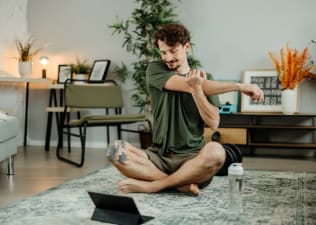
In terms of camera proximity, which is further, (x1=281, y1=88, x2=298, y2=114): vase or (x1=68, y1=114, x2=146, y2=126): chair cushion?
(x1=281, y1=88, x2=298, y2=114): vase

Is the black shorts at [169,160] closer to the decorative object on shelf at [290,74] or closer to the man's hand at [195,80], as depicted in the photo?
the man's hand at [195,80]

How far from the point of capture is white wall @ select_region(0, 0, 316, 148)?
193 inches

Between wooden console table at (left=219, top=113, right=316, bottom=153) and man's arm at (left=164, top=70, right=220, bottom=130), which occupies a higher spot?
man's arm at (left=164, top=70, right=220, bottom=130)

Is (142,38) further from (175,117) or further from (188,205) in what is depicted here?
(188,205)

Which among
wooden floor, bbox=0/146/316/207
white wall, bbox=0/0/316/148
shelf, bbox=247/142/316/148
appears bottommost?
wooden floor, bbox=0/146/316/207

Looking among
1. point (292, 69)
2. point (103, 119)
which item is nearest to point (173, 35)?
point (103, 119)

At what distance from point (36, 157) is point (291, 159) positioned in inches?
101

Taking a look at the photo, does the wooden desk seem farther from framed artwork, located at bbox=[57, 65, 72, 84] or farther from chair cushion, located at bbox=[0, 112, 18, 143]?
chair cushion, located at bbox=[0, 112, 18, 143]

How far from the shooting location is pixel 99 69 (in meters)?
5.33

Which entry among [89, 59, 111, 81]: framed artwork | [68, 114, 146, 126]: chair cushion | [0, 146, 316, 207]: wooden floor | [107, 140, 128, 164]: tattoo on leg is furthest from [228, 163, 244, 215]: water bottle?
[89, 59, 111, 81]: framed artwork

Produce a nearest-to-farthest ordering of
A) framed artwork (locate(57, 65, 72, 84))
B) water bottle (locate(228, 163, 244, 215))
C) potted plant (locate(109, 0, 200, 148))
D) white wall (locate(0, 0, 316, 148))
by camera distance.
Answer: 1. water bottle (locate(228, 163, 244, 215))
2. potted plant (locate(109, 0, 200, 148))
3. white wall (locate(0, 0, 316, 148))
4. framed artwork (locate(57, 65, 72, 84))

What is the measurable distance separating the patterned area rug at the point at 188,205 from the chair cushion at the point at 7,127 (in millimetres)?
628

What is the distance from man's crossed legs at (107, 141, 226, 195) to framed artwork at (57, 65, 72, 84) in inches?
116

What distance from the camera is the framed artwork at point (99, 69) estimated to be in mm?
5266
